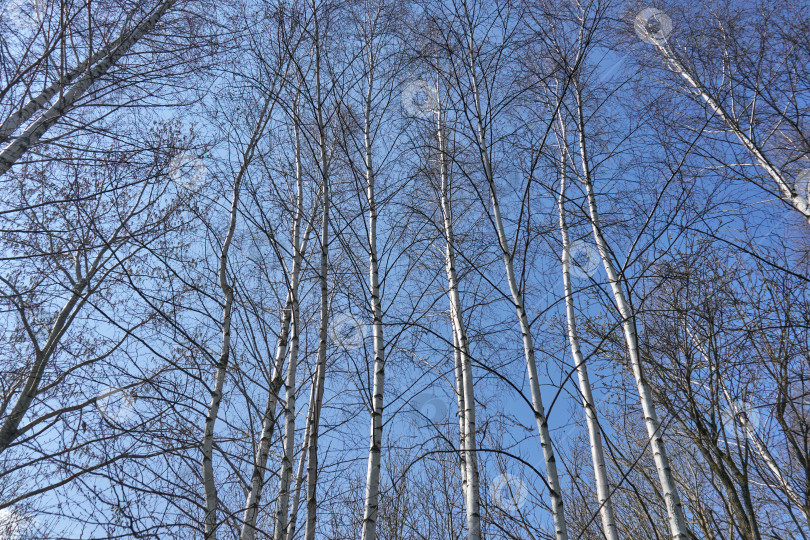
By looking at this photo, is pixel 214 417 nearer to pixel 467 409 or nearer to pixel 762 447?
pixel 467 409

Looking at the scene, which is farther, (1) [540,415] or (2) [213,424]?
(2) [213,424]

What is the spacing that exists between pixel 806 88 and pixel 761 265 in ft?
9.71

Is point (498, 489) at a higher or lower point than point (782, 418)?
lower

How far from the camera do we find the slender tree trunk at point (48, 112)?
3.21 meters

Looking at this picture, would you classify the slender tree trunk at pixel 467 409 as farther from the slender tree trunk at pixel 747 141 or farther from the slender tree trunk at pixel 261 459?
the slender tree trunk at pixel 747 141

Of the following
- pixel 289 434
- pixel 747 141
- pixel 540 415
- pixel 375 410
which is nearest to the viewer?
pixel 540 415

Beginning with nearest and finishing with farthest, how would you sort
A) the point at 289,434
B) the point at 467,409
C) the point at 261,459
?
1. the point at 261,459
2. the point at 289,434
3. the point at 467,409

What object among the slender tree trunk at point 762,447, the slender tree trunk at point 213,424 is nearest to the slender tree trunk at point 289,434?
the slender tree trunk at point 213,424

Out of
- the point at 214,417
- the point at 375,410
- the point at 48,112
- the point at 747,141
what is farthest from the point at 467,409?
the point at 747,141

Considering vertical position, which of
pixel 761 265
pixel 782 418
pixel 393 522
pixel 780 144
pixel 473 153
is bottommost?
pixel 393 522

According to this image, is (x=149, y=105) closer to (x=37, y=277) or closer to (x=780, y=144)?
(x=37, y=277)

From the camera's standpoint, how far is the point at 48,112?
338cm

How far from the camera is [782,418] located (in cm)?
402

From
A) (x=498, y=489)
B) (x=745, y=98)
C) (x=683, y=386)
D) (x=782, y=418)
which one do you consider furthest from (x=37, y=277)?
(x=745, y=98)
